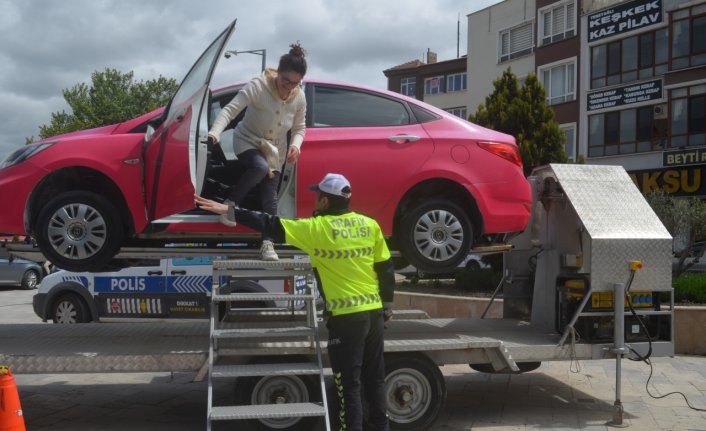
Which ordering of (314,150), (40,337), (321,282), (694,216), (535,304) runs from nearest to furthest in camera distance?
(321,282)
(314,150)
(40,337)
(535,304)
(694,216)

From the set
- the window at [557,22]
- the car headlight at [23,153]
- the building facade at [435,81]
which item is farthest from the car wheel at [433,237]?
the building facade at [435,81]

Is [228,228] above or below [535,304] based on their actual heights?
above

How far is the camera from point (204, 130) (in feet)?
17.7

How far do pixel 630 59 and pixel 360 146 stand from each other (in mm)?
24223

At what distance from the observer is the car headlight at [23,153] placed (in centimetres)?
560

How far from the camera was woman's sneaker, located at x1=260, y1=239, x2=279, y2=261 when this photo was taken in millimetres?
5555

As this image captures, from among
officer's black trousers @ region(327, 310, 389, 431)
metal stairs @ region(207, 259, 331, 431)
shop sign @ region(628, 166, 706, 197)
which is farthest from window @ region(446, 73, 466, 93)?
officer's black trousers @ region(327, 310, 389, 431)

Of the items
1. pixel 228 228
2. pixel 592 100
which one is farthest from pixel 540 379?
pixel 592 100

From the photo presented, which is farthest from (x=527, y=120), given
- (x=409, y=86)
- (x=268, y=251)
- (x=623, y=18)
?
(x=409, y=86)

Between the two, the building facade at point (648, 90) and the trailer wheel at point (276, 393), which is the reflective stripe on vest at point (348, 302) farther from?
the building facade at point (648, 90)

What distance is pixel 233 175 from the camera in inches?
231

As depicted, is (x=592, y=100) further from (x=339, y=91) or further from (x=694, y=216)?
(x=339, y=91)

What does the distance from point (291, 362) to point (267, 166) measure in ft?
5.10

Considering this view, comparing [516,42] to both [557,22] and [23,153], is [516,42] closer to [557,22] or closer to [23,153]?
[557,22]
